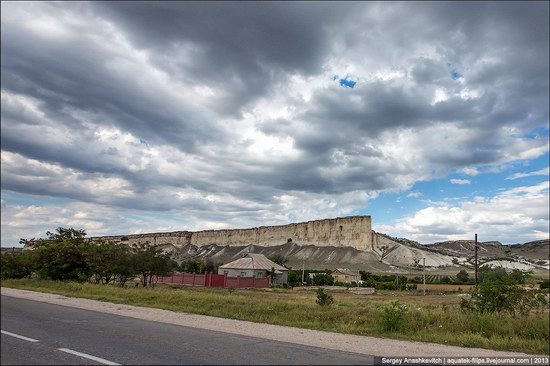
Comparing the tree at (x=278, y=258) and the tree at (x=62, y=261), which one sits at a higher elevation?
the tree at (x=62, y=261)

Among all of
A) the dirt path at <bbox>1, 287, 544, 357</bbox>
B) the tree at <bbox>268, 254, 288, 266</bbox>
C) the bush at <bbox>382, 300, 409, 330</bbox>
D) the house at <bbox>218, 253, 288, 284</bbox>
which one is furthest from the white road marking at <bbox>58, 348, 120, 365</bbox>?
the tree at <bbox>268, 254, 288, 266</bbox>

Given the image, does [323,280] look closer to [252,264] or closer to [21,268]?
[252,264]

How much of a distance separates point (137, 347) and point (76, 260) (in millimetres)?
28984

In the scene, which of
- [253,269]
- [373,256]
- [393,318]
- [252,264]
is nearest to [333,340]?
[393,318]

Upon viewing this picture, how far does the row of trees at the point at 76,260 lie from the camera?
3331 centimetres

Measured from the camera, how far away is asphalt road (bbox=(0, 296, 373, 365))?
7.09m

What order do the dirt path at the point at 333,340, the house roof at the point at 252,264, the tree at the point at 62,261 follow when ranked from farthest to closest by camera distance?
the house roof at the point at 252,264 → the tree at the point at 62,261 → the dirt path at the point at 333,340

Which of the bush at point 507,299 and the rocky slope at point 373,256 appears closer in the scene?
the bush at point 507,299

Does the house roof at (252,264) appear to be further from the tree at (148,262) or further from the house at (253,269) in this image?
the tree at (148,262)

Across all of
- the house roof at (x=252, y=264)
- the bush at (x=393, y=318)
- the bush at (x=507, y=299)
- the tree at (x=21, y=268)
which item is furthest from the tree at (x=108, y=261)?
the house roof at (x=252, y=264)

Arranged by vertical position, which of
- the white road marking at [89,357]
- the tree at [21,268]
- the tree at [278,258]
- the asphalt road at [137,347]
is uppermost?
the white road marking at [89,357]

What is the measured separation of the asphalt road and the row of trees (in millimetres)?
24044

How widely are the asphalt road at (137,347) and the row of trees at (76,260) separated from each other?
24044 mm

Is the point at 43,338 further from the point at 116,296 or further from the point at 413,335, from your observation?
the point at 116,296
